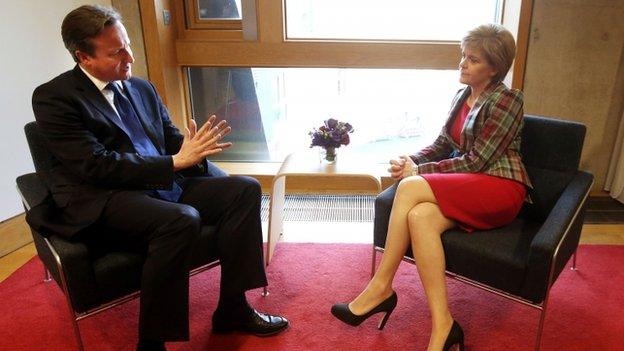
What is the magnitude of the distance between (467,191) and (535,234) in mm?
292

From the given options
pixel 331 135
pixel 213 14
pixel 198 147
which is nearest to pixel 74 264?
pixel 198 147

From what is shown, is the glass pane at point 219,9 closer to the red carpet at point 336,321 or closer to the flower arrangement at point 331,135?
the flower arrangement at point 331,135

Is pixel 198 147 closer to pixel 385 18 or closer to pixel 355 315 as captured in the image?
pixel 355 315

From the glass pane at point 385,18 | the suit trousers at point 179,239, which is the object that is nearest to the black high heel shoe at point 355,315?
the suit trousers at point 179,239

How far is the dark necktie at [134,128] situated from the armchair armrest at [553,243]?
1292 millimetres

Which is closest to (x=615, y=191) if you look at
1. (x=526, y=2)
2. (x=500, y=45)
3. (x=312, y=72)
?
(x=526, y=2)

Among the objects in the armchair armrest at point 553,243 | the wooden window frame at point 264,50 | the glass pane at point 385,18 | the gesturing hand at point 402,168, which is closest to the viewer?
the armchair armrest at point 553,243

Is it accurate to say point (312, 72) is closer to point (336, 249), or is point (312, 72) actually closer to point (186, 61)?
point (186, 61)

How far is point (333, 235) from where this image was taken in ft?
8.32

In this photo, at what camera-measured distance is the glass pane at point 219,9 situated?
2783mm

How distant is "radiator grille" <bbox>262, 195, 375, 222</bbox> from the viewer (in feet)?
8.99

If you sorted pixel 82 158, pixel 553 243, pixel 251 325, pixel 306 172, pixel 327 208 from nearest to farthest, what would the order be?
pixel 553 243, pixel 82 158, pixel 251 325, pixel 306 172, pixel 327 208

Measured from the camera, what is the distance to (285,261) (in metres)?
2.27

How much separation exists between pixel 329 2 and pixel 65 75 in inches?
67.0
